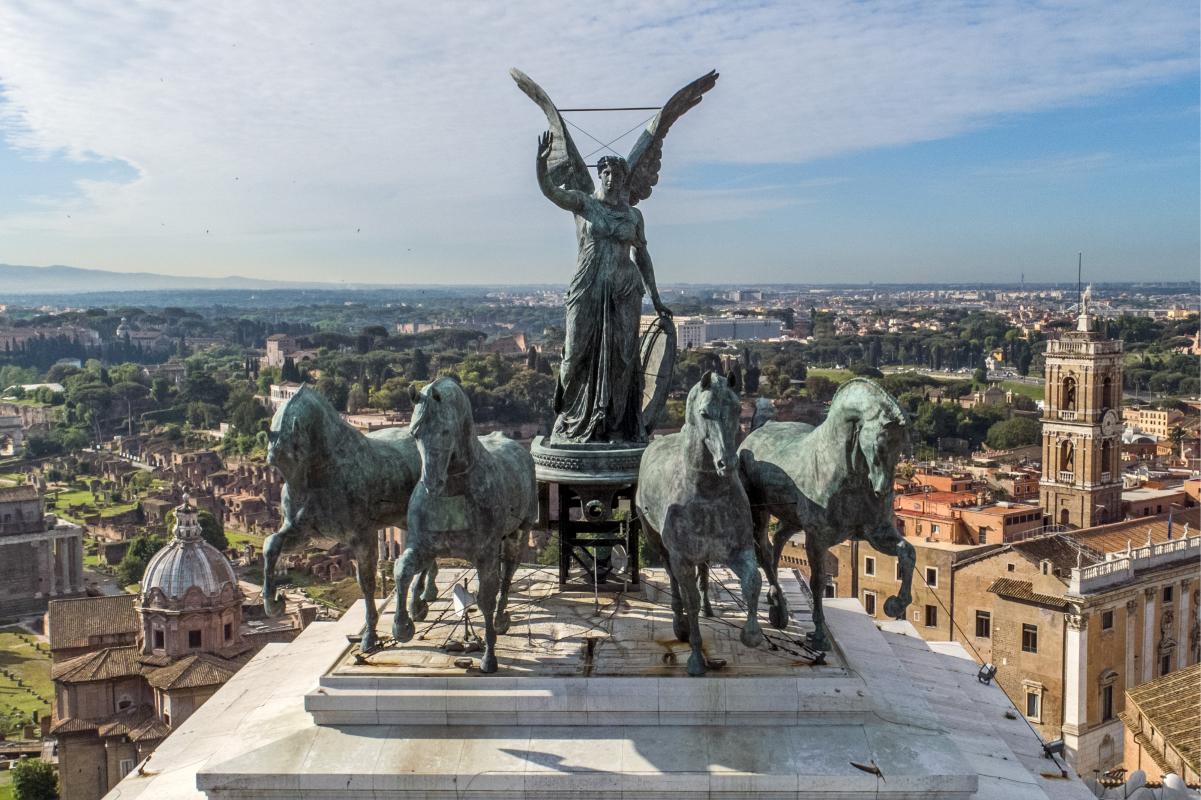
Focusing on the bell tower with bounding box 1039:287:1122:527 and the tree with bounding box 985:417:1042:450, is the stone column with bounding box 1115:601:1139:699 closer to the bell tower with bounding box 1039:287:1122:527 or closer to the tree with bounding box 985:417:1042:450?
the bell tower with bounding box 1039:287:1122:527

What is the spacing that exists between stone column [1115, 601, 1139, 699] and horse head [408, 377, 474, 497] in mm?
26141

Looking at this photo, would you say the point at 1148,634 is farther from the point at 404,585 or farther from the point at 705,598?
the point at 404,585

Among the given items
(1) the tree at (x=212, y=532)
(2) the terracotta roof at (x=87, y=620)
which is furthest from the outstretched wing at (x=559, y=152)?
(1) the tree at (x=212, y=532)

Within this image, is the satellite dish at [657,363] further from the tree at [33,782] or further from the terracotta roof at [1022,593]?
the terracotta roof at [1022,593]

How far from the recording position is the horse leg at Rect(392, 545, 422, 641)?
8148 mm

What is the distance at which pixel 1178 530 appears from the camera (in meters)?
36.3

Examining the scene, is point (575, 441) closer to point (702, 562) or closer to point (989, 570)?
point (702, 562)

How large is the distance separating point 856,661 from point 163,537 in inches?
1657

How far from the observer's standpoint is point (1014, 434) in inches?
2606

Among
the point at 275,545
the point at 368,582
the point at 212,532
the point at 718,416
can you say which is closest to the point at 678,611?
the point at 718,416

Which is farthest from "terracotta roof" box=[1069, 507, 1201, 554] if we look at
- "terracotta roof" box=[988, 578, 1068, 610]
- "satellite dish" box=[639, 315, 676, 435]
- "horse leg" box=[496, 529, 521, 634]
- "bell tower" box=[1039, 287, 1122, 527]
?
"horse leg" box=[496, 529, 521, 634]

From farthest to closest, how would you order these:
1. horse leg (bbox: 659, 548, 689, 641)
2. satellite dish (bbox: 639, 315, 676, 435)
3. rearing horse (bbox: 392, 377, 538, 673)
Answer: satellite dish (bbox: 639, 315, 676, 435) → horse leg (bbox: 659, 548, 689, 641) → rearing horse (bbox: 392, 377, 538, 673)

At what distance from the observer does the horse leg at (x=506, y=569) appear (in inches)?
368

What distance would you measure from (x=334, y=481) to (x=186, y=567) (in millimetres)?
21092
